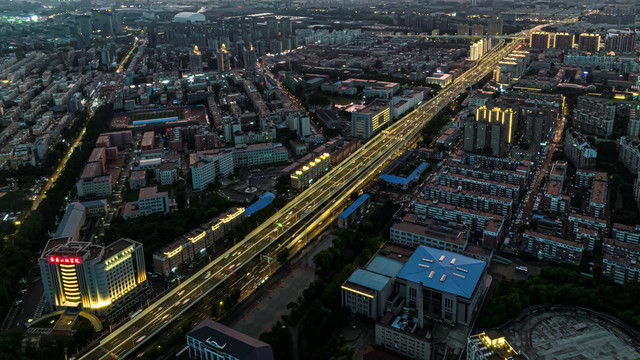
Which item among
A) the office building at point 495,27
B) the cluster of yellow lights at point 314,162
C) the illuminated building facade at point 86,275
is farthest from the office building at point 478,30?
the illuminated building facade at point 86,275

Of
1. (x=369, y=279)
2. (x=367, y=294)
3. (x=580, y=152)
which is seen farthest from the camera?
(x=580, y=152)

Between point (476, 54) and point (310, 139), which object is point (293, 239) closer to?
point (310, 139)

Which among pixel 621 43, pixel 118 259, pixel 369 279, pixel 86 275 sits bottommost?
pixel 369 279

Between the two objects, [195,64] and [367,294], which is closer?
[367,294]

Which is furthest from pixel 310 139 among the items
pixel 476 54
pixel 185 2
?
pixel 185 2

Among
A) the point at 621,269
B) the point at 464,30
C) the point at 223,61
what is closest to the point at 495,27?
the point at 464,30

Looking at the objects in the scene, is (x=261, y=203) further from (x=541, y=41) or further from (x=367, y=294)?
(x=541, y=41)

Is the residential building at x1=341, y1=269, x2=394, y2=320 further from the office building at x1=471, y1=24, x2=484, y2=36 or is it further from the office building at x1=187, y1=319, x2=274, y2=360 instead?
the office building at x1=471, y1=24, x2=484, y2=36
